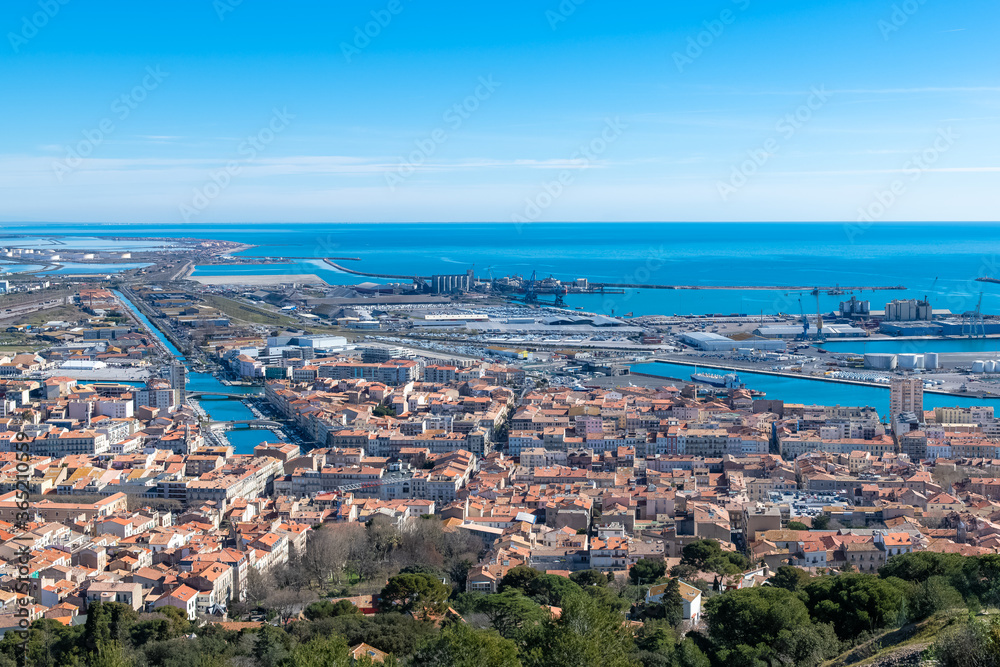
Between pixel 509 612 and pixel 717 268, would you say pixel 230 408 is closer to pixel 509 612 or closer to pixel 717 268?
pixel 509 612

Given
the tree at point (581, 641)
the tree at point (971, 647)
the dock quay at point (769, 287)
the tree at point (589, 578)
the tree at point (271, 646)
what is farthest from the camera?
the dock quay at point (769, 287)

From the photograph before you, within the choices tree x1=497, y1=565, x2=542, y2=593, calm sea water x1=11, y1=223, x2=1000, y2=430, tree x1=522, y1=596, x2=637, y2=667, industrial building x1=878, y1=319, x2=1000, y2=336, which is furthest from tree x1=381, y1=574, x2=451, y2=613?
industrial building x1=878, y1=319, x2=1000, y2=336

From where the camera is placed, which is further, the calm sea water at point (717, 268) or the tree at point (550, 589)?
the calm sea water at point (717, 268)

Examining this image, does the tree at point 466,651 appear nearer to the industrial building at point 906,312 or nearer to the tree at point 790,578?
the tree at point 790,578

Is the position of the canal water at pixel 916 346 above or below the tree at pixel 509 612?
above

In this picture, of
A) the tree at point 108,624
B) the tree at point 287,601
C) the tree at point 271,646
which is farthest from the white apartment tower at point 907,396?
the tree at point 108,624

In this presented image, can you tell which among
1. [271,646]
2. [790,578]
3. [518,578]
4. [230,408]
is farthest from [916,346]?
[271,646]

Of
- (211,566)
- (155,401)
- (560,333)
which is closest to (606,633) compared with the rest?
(211,566)
